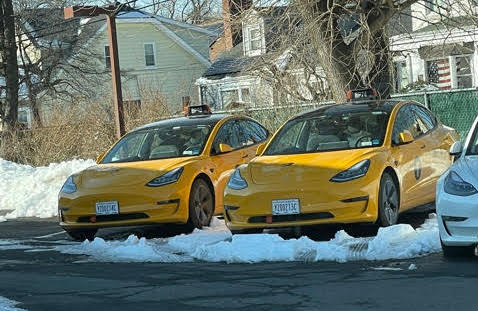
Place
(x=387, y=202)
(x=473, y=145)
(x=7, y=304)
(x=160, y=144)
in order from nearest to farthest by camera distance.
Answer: (x=7, y=304) < (x=473, y=145) < (x=387, y=202) < (x=160, y=144)

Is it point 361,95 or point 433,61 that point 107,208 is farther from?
point 433,61

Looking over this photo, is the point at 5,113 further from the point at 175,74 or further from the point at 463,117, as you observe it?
the point at 175,74

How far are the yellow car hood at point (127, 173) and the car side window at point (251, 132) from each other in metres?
1.70

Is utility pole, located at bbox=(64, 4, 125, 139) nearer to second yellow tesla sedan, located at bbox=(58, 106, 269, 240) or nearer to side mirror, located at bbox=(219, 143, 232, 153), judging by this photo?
second yellow tesla sedan, located at bbox=(58, 106, 269, 240)

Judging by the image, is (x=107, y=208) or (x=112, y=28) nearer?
(x=107, y=208)

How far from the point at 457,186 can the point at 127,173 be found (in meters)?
4.66

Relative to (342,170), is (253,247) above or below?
below

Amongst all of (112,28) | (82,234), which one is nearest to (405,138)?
(82,234)

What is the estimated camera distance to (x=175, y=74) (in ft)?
151

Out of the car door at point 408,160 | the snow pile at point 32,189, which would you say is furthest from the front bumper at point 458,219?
the snow pile at point 32,189

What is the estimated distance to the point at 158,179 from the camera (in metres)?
10.8

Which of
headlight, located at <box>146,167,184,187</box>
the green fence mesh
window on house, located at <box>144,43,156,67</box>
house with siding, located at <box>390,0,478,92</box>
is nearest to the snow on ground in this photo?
headlight, located at <box>146,167,184,187</box>

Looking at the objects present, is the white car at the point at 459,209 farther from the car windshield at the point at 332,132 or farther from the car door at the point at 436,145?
the car door at the point at 436,145

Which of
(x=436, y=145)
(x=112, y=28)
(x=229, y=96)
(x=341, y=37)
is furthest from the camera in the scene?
(x=229, y=96)
